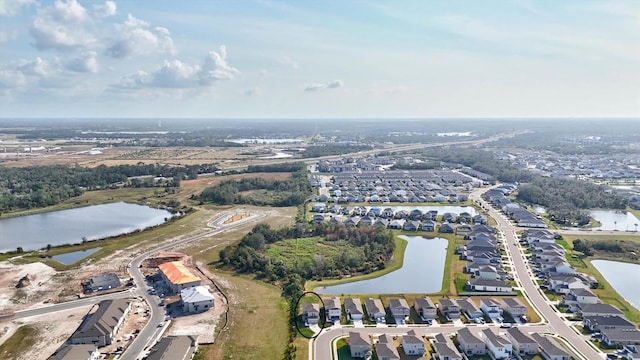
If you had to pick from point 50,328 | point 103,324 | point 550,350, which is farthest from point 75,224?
point 550,350

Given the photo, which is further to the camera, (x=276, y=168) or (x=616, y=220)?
(x=276, y=168)

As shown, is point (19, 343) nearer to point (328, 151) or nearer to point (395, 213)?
point (395, 213)

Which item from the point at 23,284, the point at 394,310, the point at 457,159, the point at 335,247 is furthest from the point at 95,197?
the point at 457,159

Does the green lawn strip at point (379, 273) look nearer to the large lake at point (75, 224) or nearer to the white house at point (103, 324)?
the white house at point (103, 324)

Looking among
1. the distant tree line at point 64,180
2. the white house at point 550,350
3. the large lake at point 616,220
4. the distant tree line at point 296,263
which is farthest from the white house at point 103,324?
the large lake at point 616,220

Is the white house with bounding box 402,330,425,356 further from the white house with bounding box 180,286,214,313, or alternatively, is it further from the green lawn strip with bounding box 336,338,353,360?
the white house with bounding box 180,286,214,313

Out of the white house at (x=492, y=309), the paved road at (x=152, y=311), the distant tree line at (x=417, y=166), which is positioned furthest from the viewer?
the distant tree line at (x=417, y=166)

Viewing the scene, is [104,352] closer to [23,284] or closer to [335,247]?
[23,284]
